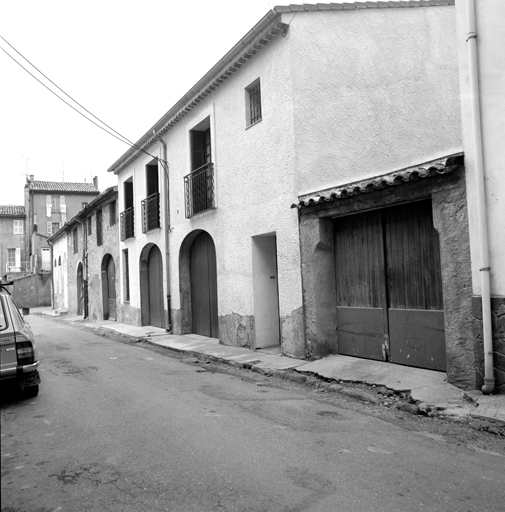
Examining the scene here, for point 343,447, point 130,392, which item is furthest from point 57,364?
point 343,447

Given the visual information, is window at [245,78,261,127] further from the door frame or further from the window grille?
the door frame

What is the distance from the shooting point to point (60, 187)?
50875 mm

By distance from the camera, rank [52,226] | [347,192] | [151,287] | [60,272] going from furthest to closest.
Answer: [52,226], [60,272], [151,287], [347,192]

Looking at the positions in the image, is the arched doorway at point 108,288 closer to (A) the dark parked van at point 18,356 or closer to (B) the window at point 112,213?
(B) the window at point 112,213

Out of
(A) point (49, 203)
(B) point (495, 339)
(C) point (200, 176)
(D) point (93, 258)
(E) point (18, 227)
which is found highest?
(A) point (49, 203)

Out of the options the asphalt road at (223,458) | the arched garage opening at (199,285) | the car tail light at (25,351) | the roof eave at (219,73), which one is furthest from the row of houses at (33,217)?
the asphalt road at (223,458)

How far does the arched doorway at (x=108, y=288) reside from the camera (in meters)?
21.9

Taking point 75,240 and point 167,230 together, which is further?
point 75,240

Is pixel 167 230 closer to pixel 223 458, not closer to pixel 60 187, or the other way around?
pixel 223 458

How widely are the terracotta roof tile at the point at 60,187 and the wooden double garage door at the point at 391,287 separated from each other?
154 feet

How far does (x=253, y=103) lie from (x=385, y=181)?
15.5ft

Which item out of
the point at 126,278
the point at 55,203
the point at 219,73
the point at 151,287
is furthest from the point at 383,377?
the point at 55,203

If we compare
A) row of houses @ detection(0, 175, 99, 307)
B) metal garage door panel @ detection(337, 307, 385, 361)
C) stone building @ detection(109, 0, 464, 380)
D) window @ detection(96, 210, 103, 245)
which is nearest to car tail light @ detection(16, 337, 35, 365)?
stone building @ detection(109, 0, 464, 380)

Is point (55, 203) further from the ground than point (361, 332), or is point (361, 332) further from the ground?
point (55, 203)
